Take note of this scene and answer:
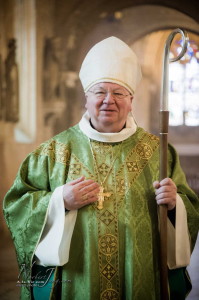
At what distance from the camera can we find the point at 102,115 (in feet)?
8.77

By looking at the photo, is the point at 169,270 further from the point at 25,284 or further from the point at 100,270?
the point at 25,284

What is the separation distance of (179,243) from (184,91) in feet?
14.6

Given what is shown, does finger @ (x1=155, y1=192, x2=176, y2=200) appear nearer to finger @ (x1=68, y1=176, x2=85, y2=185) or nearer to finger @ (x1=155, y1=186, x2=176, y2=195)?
finger @ (x1=155, y1=186, x2=176, y2=195)

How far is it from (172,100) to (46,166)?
4363 millimetres

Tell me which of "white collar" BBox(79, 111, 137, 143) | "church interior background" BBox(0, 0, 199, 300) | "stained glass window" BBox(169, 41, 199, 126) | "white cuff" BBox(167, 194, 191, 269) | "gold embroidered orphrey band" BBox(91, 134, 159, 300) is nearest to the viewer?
"gold embroidered orphrey band" BBox(91, 134, 159, 300)

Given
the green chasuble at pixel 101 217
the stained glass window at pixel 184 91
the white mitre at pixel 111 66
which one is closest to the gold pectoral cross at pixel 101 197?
the green chasuble at pixel 101 217

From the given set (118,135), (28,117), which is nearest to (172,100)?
(28,117)

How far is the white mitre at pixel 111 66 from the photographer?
2764 mm

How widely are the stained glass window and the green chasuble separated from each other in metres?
3.85

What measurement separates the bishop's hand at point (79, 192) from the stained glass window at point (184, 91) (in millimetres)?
4226

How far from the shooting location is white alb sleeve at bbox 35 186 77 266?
249cm

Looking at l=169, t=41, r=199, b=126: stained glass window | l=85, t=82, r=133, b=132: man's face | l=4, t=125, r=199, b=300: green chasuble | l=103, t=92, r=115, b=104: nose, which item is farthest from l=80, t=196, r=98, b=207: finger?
l=169, t=41, r=199, b=126: stained glass window

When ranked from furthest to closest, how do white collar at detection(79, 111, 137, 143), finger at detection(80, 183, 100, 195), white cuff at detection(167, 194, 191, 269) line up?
white collar at detection(79, 111, 137, 143)
white cuff at detection(167, 194, 191, 269)
finger at detection(80, 183, 100, 195)

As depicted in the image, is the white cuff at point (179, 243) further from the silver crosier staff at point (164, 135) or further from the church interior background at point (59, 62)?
the church interior background at point (59, 62)
